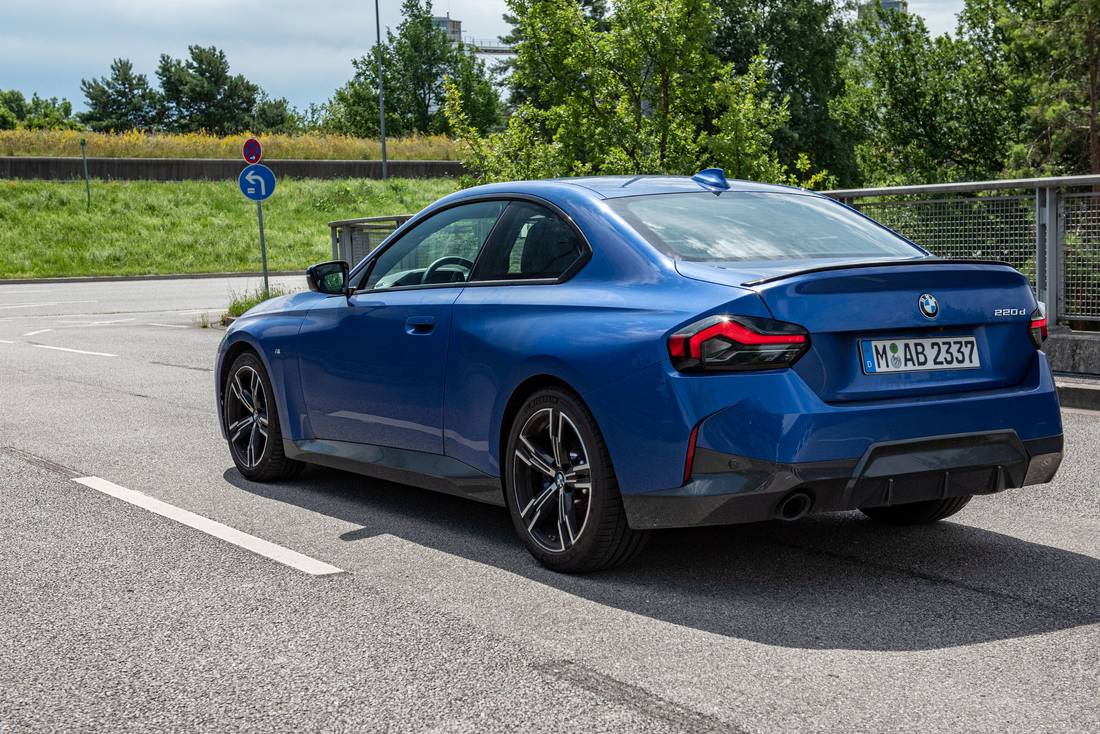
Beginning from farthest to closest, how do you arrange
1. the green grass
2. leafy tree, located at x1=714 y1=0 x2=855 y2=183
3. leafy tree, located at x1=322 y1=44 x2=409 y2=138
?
leafy tree, located at x1=322 y1=44 x2=409 y2=138 → leafy tree, located at x1=714 y1=0 x2=855 y2=183 → the green grass

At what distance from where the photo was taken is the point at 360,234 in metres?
20.8

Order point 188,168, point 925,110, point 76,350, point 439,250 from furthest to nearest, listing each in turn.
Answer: point 925,110
point 188,168
point 76,350
point 439,250

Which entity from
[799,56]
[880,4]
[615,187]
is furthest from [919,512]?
[880,4]

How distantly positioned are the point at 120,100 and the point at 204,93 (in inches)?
382

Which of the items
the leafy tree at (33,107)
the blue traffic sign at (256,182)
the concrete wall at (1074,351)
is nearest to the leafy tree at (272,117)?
the leafy tree at (33,107)

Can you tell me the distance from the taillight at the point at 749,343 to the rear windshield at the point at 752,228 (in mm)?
554

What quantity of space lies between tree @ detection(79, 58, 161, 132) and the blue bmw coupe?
330 feet

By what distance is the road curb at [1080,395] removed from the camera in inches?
381

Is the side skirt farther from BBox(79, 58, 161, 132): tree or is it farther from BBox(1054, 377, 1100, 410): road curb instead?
BBox(79, 58, 161, 132): tree

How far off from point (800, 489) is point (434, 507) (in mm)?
2495

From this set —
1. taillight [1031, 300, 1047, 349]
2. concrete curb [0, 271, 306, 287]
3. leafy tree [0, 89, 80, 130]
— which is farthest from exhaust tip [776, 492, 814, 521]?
leafy tree [0, 89, 80, 130]

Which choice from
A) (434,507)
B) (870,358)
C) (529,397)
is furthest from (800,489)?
(434,507)

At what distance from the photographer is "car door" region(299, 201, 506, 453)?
5688 millimetres

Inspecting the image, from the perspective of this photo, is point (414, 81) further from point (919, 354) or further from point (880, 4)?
point (919, 354)
